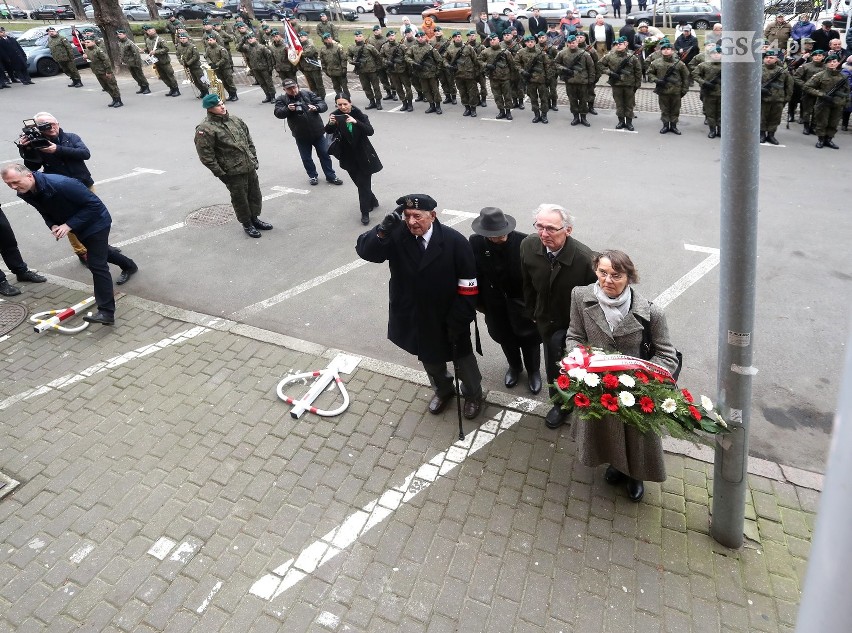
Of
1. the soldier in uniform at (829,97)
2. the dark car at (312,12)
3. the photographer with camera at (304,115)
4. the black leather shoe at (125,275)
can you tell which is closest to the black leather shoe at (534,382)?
the black leather shoe at (125,275)

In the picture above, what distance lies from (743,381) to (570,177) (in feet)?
24.0

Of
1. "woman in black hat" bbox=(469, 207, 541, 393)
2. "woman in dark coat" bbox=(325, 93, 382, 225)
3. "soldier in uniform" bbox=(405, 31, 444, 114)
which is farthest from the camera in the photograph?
"soldier in uniform" bbox=(405, 31, 444, 114)

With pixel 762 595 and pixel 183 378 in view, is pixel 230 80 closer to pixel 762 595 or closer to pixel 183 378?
pixel 183 378

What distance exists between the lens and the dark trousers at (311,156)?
9594 mm

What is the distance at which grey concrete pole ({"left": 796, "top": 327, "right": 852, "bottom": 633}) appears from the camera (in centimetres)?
127

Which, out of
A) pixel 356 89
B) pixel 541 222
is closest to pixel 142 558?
pixel 541 222

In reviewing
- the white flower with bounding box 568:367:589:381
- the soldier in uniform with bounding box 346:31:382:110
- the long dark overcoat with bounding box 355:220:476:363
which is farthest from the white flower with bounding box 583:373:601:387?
the soldier in uniform with bounding box 346:31:382:110

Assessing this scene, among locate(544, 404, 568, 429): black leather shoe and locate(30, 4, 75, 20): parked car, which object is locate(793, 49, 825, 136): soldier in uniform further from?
locate(30, 4, 75, 20): parked car

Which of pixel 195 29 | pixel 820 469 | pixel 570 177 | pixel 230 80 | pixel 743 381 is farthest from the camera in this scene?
pixel 195 29

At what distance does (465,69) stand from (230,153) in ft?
25.2

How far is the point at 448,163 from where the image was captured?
1073cm

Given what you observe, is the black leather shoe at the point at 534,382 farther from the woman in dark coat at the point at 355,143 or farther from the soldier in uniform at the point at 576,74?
the soldier in uniform at the point at 576,74

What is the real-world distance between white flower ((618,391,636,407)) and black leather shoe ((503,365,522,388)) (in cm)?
195

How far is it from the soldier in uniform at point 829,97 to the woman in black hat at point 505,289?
8568 mm
